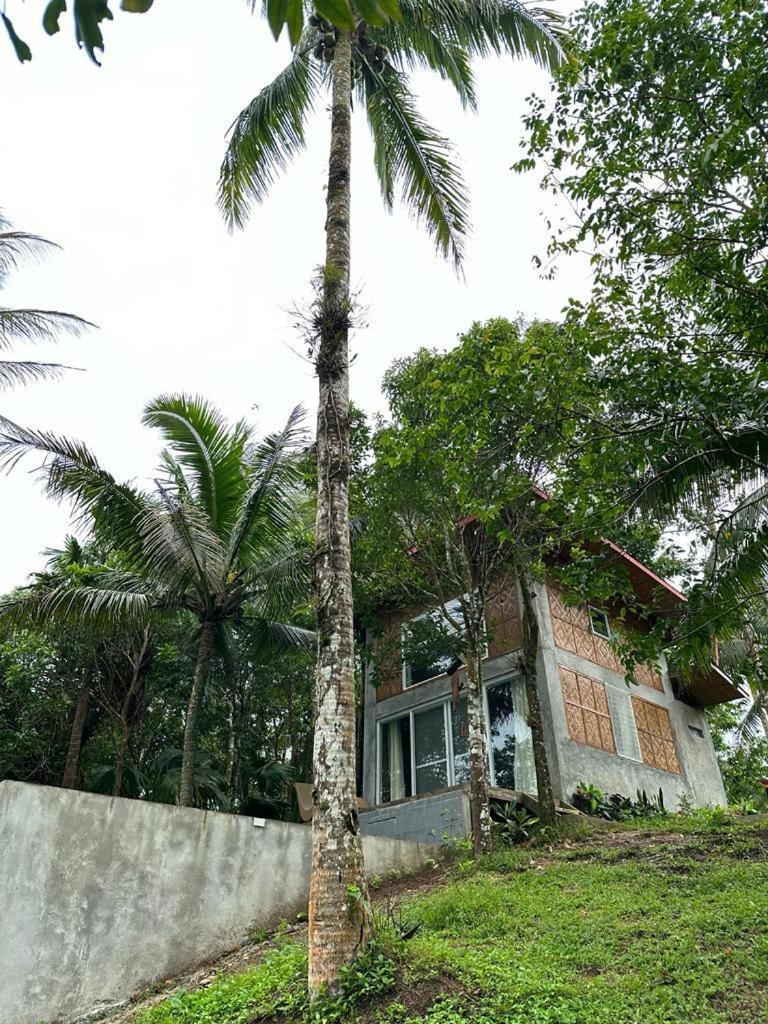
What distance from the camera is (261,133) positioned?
11.4 m

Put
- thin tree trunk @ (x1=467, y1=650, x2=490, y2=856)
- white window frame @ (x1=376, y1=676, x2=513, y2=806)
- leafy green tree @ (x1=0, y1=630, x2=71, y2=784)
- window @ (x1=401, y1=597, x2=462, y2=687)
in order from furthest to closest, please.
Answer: leafy green tree @ (x1=0, y1=630, x2=71, y2=784) < window @ (x1=401, y1=597, x2=462, y2=687) < white window frame @ (x1=376, y1=676, x2=513, y2=806) < thin tree trunk @ (x1=467, y1=650, x2=490, y2=856)

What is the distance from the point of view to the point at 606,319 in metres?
7.86

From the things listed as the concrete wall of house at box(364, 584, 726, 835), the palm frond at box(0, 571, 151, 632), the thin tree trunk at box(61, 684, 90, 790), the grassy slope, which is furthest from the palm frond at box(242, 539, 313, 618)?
the thin tree trunk at box(61, 684, 90, 790)

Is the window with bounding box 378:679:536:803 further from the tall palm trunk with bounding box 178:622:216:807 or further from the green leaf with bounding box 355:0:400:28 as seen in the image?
the green leaf with bounding box 355:0:400:28

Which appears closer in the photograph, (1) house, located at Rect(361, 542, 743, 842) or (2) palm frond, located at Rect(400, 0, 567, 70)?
(2) palm frond, located at Rect(400, 0, 567, 70)

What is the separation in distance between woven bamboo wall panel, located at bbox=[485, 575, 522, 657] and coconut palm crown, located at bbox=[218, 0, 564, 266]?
6.41 meters

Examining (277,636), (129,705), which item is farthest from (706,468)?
(129,705)

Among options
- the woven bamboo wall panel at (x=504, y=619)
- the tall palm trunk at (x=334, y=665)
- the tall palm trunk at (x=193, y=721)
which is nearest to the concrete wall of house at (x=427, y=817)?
the woven bamboo wall panel at (x=504, y=619)

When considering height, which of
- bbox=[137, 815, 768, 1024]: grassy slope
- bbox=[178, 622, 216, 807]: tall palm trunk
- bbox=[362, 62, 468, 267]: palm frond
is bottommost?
bbox=[137, 815, 768, 1024]: grassy slope

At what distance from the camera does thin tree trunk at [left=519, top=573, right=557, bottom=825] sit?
1130cm

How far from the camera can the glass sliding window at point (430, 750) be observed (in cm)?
1450

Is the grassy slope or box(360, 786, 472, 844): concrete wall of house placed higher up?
box(360, 786, 472, 844): concrete wall of house

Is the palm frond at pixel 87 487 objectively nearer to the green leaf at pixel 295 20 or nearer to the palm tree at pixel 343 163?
the palm tree at pixel 343 163

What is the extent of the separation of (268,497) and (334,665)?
7076mm
